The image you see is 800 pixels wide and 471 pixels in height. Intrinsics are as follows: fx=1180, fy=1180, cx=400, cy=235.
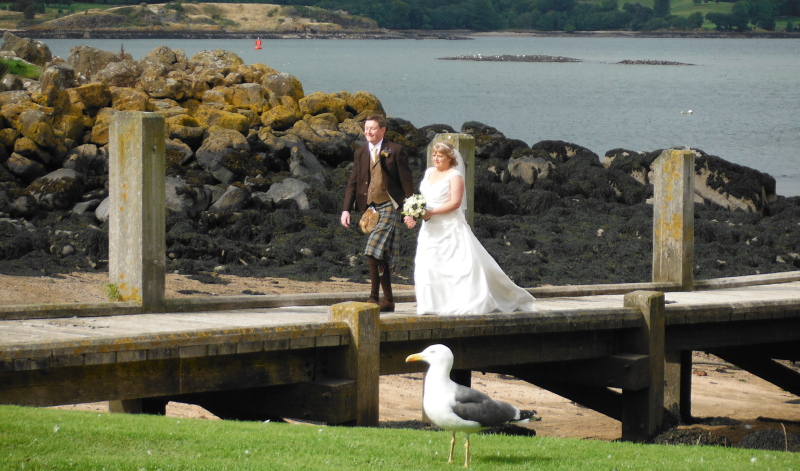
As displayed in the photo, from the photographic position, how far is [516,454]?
812cm

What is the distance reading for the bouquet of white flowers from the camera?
34.5ft

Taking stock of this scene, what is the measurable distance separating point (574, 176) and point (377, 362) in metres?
22.5

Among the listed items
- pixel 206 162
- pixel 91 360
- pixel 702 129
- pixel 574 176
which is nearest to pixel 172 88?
pixel 206 162

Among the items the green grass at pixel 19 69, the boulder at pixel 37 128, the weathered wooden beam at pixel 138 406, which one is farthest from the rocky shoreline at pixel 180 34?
the weathered wooden beam at pixel 138 406

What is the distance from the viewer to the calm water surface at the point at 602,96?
6906cm

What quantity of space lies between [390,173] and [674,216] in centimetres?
467

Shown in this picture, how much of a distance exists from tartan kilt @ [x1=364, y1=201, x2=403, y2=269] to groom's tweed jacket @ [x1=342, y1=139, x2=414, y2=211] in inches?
5.3

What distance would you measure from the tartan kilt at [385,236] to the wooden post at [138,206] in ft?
6.26

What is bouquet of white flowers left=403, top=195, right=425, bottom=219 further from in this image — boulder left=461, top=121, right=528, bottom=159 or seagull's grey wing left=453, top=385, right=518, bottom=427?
boulder left=461, top=121, right=528, bottom=159

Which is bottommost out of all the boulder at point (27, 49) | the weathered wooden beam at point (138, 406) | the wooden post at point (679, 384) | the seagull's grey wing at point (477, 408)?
the wooden post at point (679, 384)

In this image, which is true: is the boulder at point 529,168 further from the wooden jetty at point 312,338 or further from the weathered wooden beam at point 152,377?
the weathered wooden beam at point 152,377

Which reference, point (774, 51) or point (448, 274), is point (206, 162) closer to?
point (448, 274)

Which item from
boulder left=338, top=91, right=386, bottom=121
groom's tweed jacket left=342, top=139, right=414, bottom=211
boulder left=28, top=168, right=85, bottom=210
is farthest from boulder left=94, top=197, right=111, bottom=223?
groom's tweed jacket left=342, top=139, right=414, bottom=211

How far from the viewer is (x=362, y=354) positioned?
9.38 m
